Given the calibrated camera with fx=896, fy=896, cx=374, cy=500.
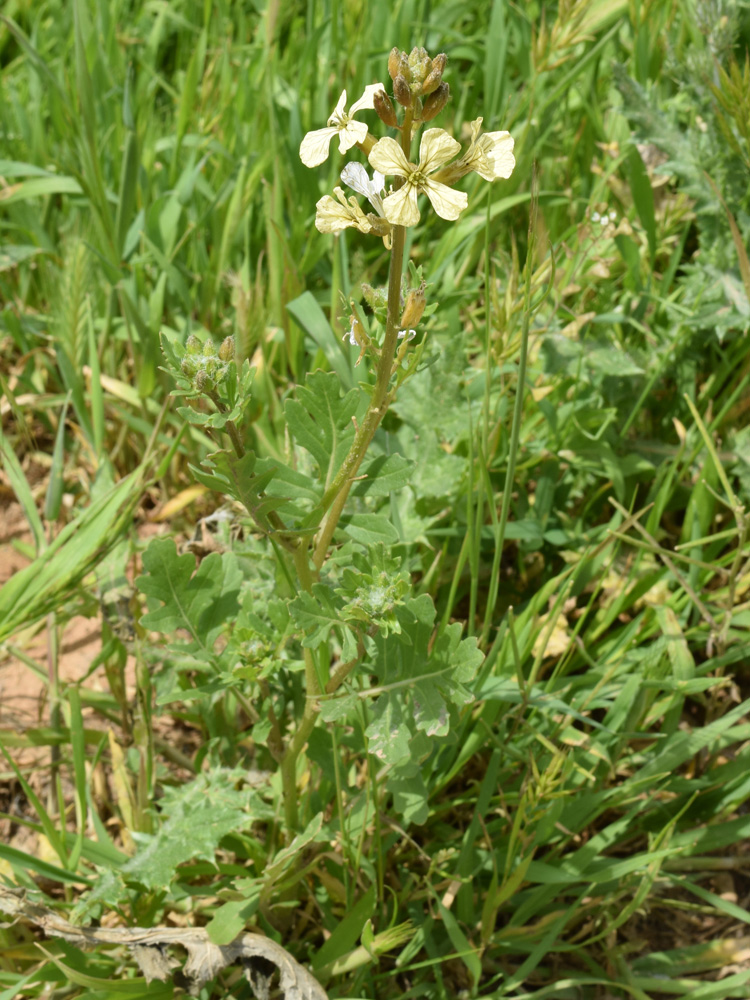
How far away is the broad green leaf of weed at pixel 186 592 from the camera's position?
1.64m

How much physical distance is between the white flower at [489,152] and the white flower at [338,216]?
15 cm

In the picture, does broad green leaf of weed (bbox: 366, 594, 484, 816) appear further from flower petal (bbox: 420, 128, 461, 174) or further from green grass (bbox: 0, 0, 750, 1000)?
flower petal (bbox: 420, 128, 461, 174)

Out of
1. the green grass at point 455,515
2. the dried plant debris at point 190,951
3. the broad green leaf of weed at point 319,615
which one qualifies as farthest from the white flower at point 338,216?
the dried plant debris at point 190,951

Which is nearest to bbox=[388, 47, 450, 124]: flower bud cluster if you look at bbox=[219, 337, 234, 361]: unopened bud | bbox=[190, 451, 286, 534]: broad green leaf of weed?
bbox=[219, 337, 234, 361]: unopened bud

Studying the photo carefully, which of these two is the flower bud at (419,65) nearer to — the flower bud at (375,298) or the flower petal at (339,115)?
the flower petal at (339,115)

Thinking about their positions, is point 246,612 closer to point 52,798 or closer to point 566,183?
point 52,798

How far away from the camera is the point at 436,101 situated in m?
1.12

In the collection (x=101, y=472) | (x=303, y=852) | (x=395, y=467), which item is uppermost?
(x=395, y=467)

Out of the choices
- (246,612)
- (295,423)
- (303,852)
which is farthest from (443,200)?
(303,852)

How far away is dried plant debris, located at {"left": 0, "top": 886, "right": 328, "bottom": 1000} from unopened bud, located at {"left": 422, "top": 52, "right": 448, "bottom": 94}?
146cm

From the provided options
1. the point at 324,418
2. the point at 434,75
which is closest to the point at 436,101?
the point at 434,75

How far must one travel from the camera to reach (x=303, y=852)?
73.6 inches

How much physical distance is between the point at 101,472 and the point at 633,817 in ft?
5.12

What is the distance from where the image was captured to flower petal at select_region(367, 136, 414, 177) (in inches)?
41.7
